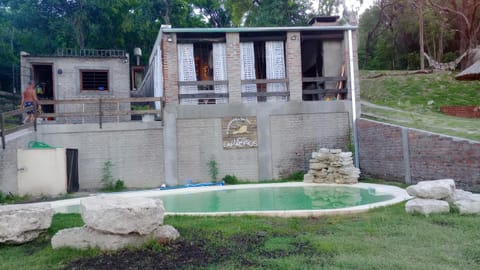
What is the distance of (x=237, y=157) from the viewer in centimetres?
1322

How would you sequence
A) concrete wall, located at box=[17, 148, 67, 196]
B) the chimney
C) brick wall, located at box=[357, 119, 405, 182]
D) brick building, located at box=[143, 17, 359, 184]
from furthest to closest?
1. the chimney
2. brick building, located at box=[143, 17, 359, 184]
3. brick wall, located at box=[357, 119, 405, 182]
4. concrete wall, located at box=[17, 148, 67, 196]

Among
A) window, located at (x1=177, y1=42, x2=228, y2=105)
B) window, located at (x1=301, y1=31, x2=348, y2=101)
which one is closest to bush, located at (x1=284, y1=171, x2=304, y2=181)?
window, located at (x1=301, y1=31, x2=348, y2=101)

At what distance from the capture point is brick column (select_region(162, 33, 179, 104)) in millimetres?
13227

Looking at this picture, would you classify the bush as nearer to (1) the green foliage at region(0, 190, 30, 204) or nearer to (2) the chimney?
(2) the chimney

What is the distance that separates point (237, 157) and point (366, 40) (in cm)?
2408

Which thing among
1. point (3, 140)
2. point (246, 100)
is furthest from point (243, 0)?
point (3, 140)

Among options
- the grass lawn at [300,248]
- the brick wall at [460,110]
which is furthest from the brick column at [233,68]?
the brick wall at [460,110]

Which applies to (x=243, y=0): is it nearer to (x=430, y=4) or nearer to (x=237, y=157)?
(x=430, y=4)

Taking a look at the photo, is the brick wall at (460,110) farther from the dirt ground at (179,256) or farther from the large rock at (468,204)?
the dirt ground at (179,256)

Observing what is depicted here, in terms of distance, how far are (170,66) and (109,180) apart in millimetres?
4220

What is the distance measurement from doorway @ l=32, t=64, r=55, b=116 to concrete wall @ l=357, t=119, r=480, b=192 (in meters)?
13.6

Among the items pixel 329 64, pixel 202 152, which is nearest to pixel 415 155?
pixel 329 64

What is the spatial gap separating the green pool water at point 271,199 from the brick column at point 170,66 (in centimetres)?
413

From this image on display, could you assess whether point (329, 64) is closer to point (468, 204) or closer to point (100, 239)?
point (468, 204)
